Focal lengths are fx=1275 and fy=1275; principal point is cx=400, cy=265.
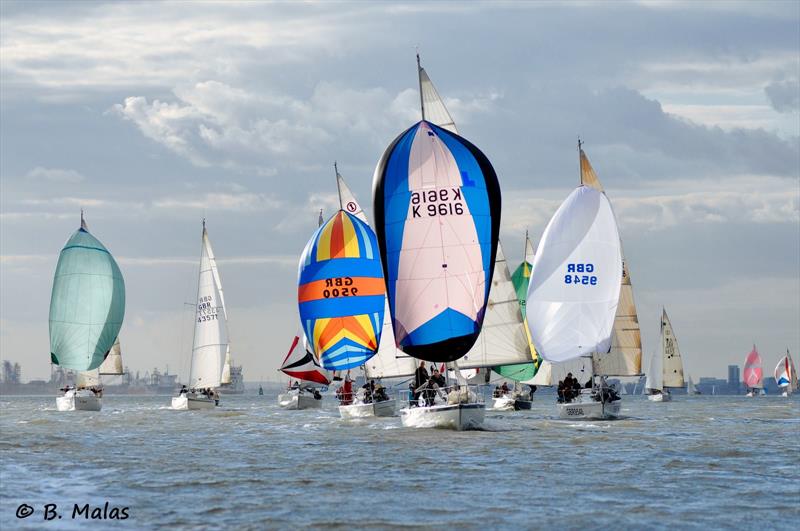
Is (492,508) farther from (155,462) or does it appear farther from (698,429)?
(698,429)

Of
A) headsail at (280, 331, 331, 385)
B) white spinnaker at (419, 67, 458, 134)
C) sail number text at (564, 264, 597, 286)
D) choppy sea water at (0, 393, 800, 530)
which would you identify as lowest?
choppy sea water at (0, 393, 800, 530)

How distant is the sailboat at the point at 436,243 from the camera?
41406 millimetres

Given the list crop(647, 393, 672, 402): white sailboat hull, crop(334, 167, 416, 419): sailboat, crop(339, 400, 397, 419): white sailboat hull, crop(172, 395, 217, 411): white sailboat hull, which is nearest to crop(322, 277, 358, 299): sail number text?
crop(334, 167, 416, 419): sailboat

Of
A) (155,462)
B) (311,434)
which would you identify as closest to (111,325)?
(311,434)

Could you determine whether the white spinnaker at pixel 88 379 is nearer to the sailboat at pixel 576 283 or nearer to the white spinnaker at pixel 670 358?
the sailboat at pixel 576 283

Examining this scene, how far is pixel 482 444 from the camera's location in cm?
3750

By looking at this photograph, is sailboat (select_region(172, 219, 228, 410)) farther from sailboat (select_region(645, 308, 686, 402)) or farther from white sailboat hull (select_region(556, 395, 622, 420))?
sailboat (select_region(645, 308, 686, 402))

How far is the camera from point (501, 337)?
50219 millimetres

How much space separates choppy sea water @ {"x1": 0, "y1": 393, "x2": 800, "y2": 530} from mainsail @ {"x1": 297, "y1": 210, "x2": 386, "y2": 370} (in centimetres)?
962

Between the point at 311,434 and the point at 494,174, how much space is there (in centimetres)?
1197

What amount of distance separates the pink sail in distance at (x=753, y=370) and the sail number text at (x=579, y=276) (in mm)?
124889

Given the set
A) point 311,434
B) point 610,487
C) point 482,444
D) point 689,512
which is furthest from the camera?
point 311,434

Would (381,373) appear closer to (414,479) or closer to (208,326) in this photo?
(208,326)

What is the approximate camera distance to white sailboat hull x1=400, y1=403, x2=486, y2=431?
133 ft
